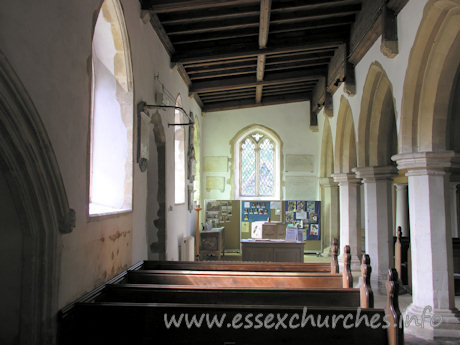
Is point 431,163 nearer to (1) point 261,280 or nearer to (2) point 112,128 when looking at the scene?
(1) point 261,280

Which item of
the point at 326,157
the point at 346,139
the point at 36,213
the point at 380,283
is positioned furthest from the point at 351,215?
the point at 36,213

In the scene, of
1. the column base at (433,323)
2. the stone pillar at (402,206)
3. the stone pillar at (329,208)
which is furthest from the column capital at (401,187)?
the column base at (433,323)

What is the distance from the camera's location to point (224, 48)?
22.2 ft

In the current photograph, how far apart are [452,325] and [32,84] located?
4.40 metres

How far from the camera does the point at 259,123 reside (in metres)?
11.4

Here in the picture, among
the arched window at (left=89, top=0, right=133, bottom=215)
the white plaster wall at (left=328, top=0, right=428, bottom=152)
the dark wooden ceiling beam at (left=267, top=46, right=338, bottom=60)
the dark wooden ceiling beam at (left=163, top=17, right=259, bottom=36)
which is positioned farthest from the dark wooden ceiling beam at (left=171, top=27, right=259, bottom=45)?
the arched window at (left=89, top=0, right=133, bottom=215)

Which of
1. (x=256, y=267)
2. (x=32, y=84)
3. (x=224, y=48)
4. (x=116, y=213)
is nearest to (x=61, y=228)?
(x=32, y=84)

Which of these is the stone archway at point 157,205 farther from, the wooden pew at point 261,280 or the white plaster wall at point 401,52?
the white plaster wall at point 401,52

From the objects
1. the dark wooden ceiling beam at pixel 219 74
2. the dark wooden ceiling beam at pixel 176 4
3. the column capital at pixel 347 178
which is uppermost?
the dark wooden ceiling beam at pixel 219 74

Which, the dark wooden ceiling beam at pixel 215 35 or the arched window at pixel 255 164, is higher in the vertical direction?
the dark wooden ceiling beam at pixel 215 35

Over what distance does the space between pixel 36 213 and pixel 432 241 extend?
12.7 feet

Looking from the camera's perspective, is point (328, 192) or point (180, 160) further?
point (328, 192)

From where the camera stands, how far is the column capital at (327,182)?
34.4ft

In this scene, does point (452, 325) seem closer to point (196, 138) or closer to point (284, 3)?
point (284, 3)
